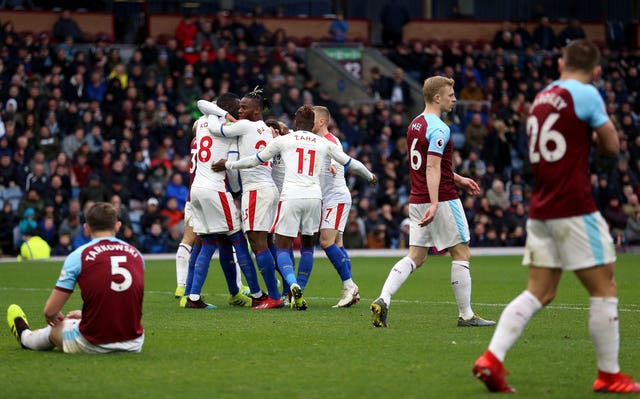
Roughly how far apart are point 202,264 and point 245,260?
1.64ft

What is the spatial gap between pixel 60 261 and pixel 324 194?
11031 mm

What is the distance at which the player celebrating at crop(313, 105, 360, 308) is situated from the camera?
46.4 ft

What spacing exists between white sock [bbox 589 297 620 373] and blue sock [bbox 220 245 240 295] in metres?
7.20

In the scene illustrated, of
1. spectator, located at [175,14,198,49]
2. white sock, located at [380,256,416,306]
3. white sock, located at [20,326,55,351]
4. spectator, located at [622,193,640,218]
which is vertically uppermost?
spectator, located at [175,14,198,49]

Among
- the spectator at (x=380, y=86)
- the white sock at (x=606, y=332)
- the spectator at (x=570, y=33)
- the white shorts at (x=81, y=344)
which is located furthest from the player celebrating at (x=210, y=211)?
the spectator at (x=570, y=33)

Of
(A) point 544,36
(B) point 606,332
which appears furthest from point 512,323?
(A) point 544,36

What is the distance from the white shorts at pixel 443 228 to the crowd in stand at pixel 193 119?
48.7 feet

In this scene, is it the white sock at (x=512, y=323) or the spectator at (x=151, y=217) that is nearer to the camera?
the white sock at (x=512, y=323)

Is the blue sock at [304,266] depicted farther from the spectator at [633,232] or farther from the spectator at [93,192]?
the spectator at [633,232]

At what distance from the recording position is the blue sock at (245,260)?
45.6 ft

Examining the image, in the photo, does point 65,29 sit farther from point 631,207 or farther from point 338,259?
point 338,259

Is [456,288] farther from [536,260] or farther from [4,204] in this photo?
[4,204]

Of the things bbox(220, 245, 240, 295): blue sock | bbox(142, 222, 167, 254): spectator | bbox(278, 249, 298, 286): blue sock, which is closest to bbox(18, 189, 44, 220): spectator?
bbox(142, 222, 167, 254): spectator

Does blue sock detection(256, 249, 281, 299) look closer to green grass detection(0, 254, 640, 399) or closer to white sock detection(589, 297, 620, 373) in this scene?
green grass detection(0, 254, 640, 399)
